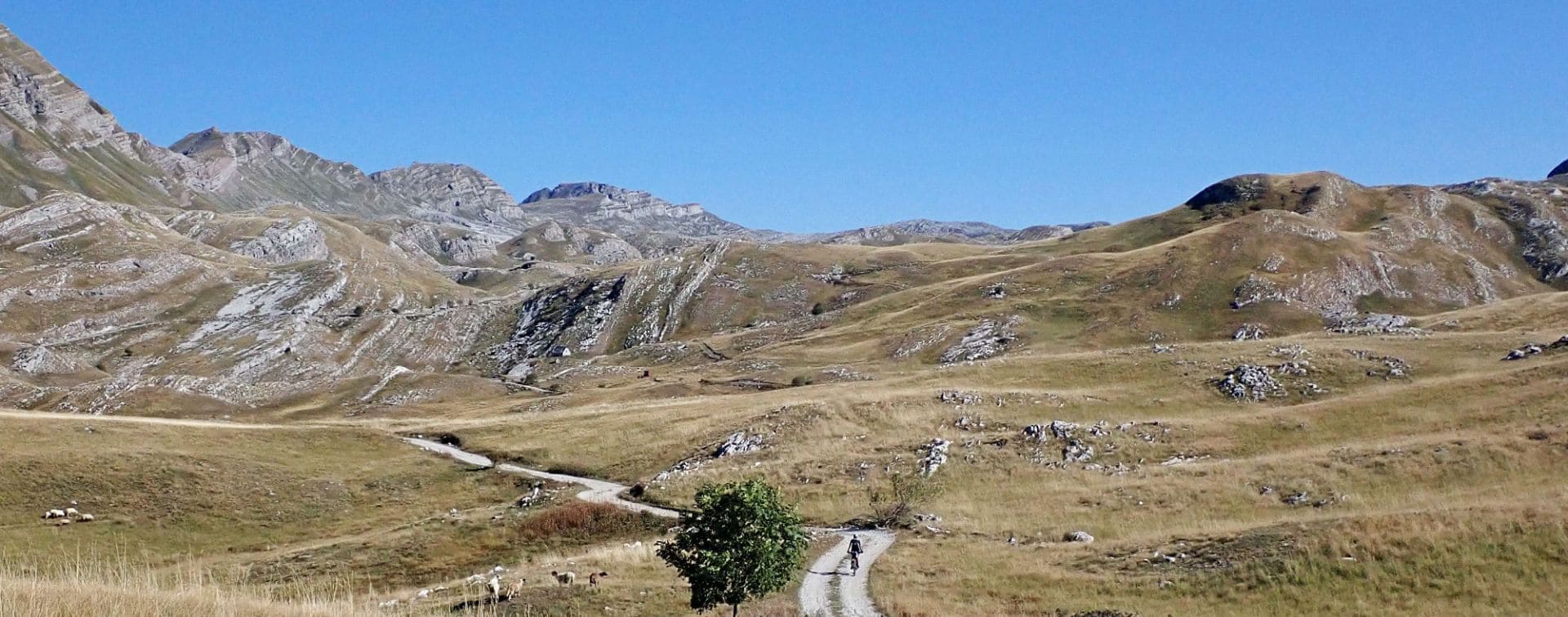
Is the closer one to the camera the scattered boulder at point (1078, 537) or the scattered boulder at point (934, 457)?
the scattered boulder at point (1078, 537)

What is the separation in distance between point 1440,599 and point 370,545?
49.1m

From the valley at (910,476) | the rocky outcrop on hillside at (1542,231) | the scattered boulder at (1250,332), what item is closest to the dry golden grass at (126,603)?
the valley at (910,476)

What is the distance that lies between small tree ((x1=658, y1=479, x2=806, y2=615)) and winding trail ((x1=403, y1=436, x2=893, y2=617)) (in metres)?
3.23

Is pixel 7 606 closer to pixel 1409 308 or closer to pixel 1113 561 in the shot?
pixel 1113 561

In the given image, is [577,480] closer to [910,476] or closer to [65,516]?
[910,476]

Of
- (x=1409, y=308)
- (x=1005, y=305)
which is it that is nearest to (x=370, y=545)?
(x=1005, y=305)

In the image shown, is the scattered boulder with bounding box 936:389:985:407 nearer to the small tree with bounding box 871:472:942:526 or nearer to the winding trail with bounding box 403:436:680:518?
the small tree with bounding box 871:472:942:526

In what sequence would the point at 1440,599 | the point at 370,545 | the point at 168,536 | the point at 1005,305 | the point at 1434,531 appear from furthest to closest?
the point at 1005,305 < the point at 168,536 < the point at 370,545 < the point at 1434,531 < the point at 1440,599

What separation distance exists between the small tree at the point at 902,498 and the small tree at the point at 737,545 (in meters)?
20.8

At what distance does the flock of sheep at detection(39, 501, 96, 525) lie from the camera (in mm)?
54094

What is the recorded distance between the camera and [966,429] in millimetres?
67062

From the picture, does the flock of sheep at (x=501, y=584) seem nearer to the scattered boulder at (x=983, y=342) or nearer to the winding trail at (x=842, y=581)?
the winding trail at (x=842, y=581)

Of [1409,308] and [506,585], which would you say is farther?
[1409,308]

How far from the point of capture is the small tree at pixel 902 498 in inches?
1914
